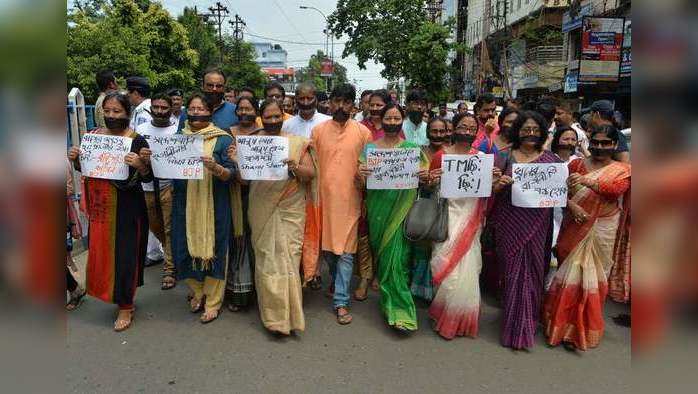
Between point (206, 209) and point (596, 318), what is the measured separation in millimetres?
2825

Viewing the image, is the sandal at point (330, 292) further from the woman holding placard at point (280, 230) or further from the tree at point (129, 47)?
the tree at point (129, 47)

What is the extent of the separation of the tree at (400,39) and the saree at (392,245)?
15517mm

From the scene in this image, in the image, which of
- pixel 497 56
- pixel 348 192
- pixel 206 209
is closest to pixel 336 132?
pixel 348 192

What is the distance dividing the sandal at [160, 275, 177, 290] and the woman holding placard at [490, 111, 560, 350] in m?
2.86

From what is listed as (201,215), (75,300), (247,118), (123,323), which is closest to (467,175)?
(247,118)

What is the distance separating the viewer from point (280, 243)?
3688mm

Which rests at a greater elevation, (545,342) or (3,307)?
(3,307)

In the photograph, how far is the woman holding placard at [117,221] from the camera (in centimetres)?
357

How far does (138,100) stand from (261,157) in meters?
2.54

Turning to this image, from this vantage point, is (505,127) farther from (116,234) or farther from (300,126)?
(116,234)

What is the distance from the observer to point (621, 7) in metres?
16.2

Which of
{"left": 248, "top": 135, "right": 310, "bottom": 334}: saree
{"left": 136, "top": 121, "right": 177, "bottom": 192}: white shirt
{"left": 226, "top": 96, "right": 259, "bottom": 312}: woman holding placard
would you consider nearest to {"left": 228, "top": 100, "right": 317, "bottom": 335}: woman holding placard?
{"left": 248, "top": 135, "right": 310, "bottom": 334}: saree

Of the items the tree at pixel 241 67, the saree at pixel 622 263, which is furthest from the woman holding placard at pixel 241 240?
the tree at pixel 241 67

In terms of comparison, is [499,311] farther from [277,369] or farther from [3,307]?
[3,307]
